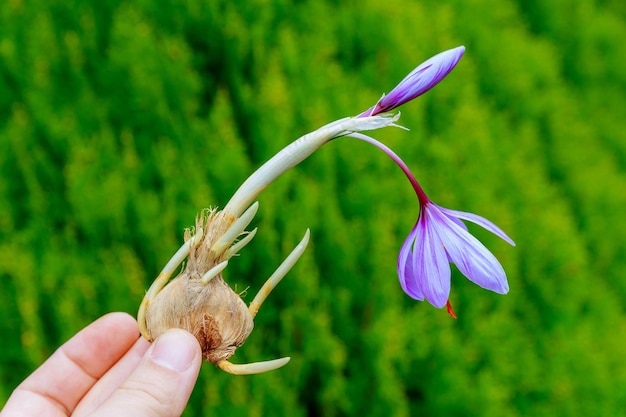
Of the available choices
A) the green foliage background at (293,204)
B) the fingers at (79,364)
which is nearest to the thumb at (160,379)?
the fingers at (79,364)

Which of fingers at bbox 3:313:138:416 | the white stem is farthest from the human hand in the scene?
the white stem

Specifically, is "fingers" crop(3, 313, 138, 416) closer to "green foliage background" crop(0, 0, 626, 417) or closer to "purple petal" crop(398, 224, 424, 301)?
"green foliage background" crop(0, 0, 626, 417)

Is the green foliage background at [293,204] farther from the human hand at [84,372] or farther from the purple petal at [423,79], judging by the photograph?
the purple petal at [423,79]

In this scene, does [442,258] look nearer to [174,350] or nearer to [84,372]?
[174,350]

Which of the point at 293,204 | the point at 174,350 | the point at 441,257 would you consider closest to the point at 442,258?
the point at 441,257

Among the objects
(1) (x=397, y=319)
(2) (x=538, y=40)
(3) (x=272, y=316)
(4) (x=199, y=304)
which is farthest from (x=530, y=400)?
(2) (x=538, y=40)
